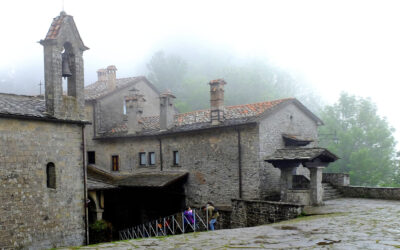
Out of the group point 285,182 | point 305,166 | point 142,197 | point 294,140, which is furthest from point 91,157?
point 305,166

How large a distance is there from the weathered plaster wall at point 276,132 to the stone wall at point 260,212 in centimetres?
259

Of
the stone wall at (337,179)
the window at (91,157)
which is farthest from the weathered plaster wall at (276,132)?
the window at (91,157)

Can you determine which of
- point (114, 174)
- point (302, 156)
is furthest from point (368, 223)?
point (114, 174)

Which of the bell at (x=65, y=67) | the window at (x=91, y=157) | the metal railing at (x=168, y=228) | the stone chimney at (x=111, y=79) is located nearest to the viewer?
the bell at (x=65, y=67)

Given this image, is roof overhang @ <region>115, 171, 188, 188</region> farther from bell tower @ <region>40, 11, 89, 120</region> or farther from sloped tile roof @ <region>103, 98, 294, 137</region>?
bell tower @ <region>40, 11, 89, 120</region>

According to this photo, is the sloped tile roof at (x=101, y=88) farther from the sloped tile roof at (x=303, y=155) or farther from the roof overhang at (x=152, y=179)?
the sloped tile roof at (x=303, y=155)

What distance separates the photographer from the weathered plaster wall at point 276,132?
18.8 meters

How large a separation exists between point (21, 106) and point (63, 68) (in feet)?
7.28

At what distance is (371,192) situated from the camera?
60.7 feet

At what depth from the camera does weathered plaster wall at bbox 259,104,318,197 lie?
18.8 meters

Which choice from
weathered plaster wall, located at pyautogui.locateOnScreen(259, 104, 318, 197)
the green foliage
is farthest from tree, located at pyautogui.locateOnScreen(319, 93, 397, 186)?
weathered plaster wall, located at pyautogui.locateOnScreen(259, 104, 318, 197)

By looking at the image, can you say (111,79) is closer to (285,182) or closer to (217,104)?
(217,104)

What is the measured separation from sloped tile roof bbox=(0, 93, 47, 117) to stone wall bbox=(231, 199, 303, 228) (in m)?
8.43

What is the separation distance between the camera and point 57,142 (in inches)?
566
